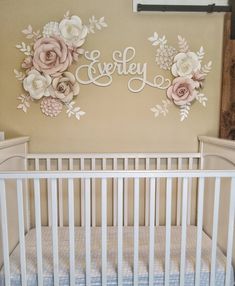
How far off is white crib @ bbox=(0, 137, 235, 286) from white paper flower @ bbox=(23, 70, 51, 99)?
465 mm

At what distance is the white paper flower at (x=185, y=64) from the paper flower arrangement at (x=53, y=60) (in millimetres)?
613

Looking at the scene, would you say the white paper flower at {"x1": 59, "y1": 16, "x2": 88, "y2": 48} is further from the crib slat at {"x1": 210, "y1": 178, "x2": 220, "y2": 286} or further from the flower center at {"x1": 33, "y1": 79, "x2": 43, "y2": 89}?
the crib slat at {"x1": 210, "y1": 178, "x2": 220, "y2": 286}

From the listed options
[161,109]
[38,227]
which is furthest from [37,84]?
[38,227]

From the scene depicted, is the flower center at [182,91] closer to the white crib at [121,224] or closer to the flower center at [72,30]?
the white crib at [121,224]

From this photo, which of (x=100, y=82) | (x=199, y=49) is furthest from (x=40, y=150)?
(x=199, y=49)

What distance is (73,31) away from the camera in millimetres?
1748

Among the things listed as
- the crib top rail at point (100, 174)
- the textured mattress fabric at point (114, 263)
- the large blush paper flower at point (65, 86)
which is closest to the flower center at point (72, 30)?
the large blush paper flower at point (65, 86)

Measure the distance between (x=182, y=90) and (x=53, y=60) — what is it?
98 cm

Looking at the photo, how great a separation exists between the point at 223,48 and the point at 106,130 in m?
1.08

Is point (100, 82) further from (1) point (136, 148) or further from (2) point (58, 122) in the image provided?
(1) point (136, 148)

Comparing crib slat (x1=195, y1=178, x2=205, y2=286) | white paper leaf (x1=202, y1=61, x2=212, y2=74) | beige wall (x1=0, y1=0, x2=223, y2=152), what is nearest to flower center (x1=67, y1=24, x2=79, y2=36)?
beige wall (x1=0, y1=0, x2=223, y2=152)

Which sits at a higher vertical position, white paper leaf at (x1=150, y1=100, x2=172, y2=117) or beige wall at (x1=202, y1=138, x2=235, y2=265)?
white paper leaf at (x1=150, y1=100, x2=172, y2=117)

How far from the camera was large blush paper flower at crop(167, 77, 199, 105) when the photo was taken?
1812 millimetres

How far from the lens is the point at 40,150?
1.90 meters
